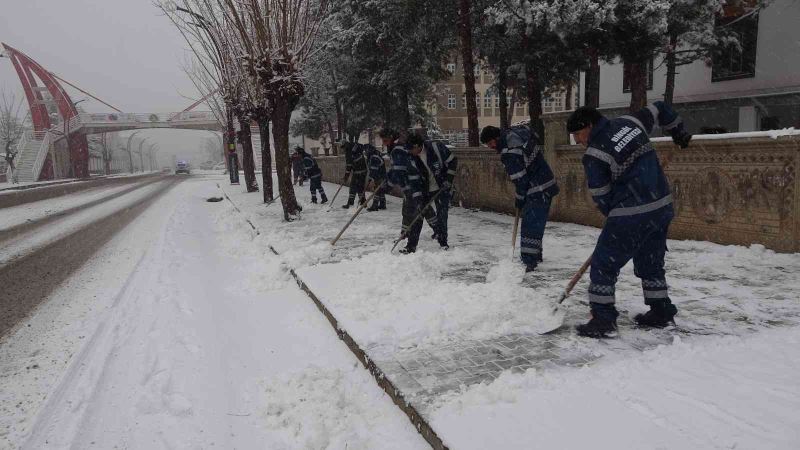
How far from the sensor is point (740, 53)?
1995 centimetres

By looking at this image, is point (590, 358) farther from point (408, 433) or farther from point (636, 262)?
point (408, 433)

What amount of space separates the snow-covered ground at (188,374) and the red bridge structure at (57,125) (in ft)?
169

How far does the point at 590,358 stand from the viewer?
3.44 m

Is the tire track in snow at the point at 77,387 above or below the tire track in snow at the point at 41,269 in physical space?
below

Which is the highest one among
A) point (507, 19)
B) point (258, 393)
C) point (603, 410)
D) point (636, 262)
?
point (507, 19)

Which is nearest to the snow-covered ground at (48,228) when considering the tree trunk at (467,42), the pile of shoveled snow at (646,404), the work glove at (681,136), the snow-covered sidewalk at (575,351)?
the snow-covered sidewalk at (575,351)

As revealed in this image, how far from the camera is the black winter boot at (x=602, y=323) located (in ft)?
12.3

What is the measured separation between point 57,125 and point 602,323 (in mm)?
69831

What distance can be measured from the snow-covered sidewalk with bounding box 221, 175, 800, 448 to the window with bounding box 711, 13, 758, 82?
17419 mm

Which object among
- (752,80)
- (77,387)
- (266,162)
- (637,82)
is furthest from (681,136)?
(752,80)

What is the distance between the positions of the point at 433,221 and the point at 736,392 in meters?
5.09

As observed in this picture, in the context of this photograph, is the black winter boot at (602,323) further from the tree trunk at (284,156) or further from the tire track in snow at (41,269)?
the tree trunk at (284,156)

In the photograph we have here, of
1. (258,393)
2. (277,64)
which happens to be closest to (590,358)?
(258,393)

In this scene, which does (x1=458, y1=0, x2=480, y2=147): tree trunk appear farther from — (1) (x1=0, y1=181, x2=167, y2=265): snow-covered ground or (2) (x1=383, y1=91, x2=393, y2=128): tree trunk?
(1) (x1=0, y1=181, x2=167, y2=265): snow-covered ground
